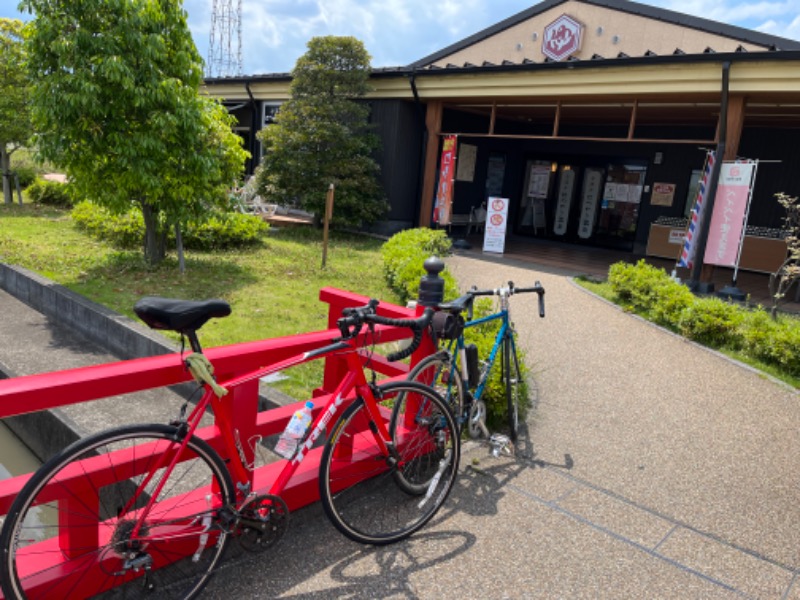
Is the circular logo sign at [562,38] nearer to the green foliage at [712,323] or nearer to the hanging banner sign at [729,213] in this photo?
the hanging banner sign at [729,213]

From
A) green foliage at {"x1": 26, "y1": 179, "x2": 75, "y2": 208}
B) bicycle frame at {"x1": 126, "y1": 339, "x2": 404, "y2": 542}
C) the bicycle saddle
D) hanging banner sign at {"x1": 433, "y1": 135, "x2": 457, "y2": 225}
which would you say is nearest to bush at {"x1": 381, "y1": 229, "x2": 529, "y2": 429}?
hanging banner sign at {"x1": 433, "y1": 135, "x2": 457, "y2": 225}

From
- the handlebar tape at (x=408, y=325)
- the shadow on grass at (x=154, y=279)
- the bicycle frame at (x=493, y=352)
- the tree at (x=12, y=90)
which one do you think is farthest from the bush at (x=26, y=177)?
the handlebar tape at (x=408, y=325)

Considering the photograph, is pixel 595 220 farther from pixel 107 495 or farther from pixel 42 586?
pixel 42 586

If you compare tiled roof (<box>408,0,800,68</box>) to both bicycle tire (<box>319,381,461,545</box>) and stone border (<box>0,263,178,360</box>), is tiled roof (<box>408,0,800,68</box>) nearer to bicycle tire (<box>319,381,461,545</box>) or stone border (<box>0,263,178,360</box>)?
bicycle tire (<box>319,381,461,545</box>)

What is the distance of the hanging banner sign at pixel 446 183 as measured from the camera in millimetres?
12234

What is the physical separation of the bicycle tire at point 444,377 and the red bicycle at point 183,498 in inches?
8.4

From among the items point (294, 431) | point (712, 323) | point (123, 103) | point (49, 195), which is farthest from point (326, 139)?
point (294, 431)

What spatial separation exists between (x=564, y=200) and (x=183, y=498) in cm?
1508

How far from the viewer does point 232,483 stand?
2295 mm

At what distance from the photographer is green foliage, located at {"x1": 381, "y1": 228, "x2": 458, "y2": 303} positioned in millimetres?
7219

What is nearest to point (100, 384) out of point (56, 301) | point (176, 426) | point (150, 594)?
point (176, 426)

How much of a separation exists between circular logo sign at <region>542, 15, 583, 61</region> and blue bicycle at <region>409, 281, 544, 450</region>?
13585 mm

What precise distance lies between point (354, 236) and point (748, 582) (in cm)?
1170

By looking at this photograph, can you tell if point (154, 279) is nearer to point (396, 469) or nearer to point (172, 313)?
point (396, 469)
